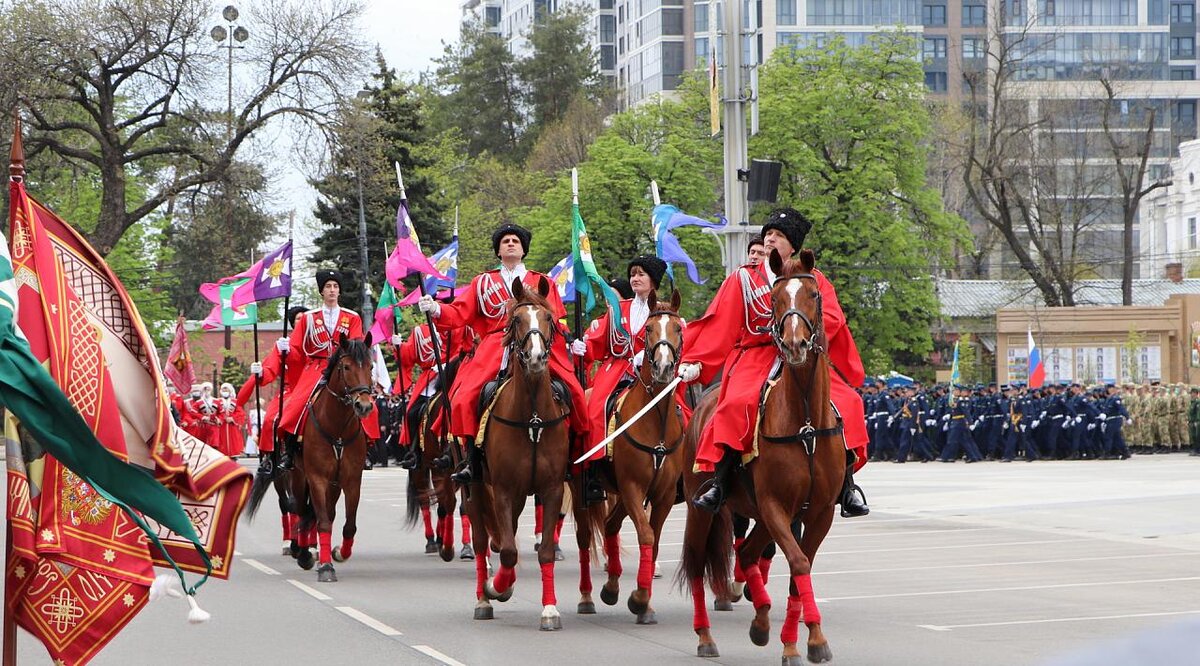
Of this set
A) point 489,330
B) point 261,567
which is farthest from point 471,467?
point 261,567

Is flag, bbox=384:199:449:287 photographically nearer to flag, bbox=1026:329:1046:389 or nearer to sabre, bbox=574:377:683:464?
sabre, bbox=574:377:683:464

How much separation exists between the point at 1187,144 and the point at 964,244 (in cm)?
5172

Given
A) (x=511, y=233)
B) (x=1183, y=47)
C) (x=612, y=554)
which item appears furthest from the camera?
(x=1183, y=47)

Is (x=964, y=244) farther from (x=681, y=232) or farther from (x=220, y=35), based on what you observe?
(x=220, y=35)

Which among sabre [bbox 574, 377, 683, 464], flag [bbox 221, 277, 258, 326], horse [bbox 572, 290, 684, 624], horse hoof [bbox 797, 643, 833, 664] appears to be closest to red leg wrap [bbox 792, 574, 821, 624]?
horse hoof [bbox 797, 643, 833, 664]

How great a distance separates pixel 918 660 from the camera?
995cm

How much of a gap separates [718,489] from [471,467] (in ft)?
9.04

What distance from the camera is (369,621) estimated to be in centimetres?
1195

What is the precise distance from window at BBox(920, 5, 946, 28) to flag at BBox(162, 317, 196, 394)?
88135 millimetres

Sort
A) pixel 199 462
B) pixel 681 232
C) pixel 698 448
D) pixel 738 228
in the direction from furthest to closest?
pixel 681 232
pixel 738 228
pixel 698 448
pixel 199 462

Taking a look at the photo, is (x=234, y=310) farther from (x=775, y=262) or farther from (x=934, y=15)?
(x=934, y=15)

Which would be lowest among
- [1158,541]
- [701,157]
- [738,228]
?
[1158,541]

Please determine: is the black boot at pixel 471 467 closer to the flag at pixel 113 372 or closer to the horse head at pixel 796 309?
the horse head at pixel 796 309

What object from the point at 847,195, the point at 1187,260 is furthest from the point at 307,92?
the point at 1187,260
